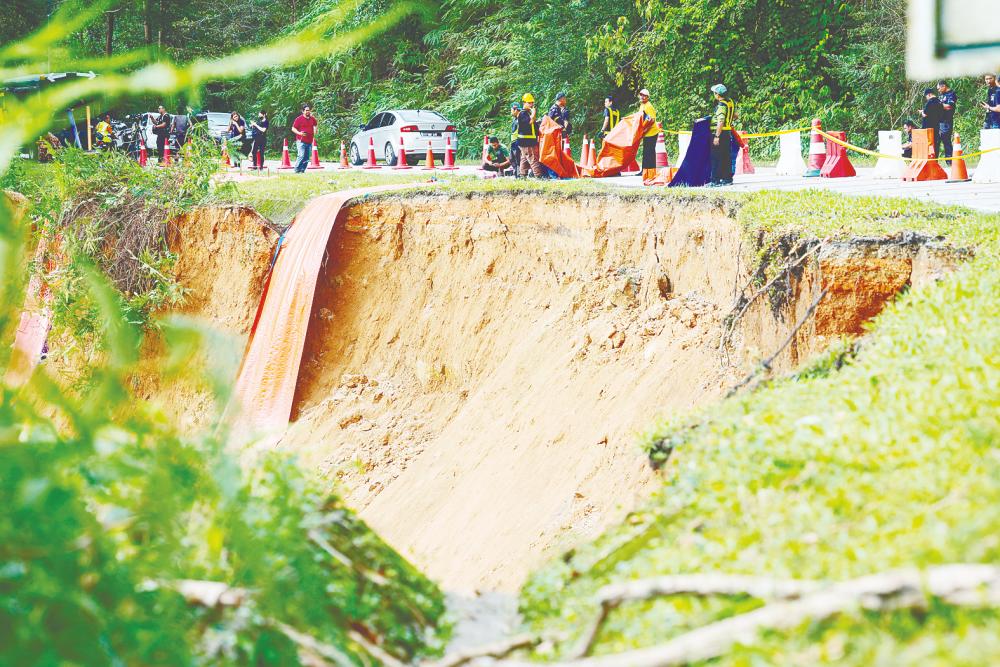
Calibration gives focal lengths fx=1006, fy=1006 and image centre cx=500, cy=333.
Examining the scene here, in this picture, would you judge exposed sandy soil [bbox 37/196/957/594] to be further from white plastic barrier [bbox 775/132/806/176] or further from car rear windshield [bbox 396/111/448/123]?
car rear windshield [bbox 396/111/448/123]

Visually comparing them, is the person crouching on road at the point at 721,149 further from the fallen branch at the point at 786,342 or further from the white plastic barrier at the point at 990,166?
the fallen branch at the point at 786,342

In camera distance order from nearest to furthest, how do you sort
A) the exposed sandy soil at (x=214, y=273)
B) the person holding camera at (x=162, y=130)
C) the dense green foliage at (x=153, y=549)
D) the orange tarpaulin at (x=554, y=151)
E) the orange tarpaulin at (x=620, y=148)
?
1. the dense green foliage at (x=153, y=549)
2. the exposed sandy soil at (x=214, y=273)
3. the orange tarpaulin at (x=554, y=151)
4. the orange tarpaulin at (x=620, y=148)
5. the person holding camera at (x=162, y=130)

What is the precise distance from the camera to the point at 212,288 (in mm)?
14133

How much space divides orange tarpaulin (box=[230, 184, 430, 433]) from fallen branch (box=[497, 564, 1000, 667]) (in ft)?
30.9

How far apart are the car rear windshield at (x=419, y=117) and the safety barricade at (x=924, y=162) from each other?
1383 centimetres

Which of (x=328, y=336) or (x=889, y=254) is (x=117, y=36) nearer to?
(x=328, y=336)

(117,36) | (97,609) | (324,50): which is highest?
(117,36)

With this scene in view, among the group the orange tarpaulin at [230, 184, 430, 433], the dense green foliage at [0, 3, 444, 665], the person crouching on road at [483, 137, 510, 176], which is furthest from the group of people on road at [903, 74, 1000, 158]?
the dense green foliage at [0, 3, 444, 665]

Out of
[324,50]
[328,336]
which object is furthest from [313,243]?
[324,50]

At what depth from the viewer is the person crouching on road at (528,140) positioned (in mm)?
16641

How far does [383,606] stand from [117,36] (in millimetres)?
45231

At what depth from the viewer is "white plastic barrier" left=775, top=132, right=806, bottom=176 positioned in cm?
1775

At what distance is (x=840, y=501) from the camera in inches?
153

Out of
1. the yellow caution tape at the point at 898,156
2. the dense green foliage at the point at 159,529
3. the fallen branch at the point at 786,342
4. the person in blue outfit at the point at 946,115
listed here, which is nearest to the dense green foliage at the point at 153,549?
the dense green foliage at the point at 159,529
